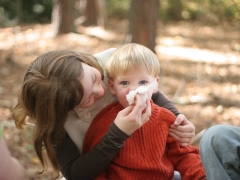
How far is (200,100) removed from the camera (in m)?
4.86

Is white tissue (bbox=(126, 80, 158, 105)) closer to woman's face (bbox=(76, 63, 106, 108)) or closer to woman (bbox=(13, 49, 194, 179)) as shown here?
woman (bbox=(13, 49, 194, 179))

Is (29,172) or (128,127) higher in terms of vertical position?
(128,127)

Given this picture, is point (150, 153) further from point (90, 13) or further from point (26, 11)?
point (26, 11)

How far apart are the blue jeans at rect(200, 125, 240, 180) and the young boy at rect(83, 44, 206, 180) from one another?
279mm

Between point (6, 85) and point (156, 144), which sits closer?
point (156, 144)

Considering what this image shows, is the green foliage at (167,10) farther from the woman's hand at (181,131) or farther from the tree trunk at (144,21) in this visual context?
the woman's hand at (181,131)

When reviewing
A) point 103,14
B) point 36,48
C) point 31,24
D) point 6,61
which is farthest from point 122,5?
point 6,61

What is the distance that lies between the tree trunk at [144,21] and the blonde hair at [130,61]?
298cm

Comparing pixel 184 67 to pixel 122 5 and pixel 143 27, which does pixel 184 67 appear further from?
pixel 122 5

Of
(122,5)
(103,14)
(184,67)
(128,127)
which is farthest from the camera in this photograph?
(122,5)

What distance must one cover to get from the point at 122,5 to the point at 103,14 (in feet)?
6.93

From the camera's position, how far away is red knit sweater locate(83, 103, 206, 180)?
1.82 m

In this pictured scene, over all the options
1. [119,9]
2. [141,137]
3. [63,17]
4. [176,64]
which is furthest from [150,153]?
[119,9]

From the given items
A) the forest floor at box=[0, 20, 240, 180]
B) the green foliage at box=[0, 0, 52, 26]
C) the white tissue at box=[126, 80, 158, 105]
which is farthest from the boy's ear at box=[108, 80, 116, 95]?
the green foliage at box=[0, 0, 52, 26]
